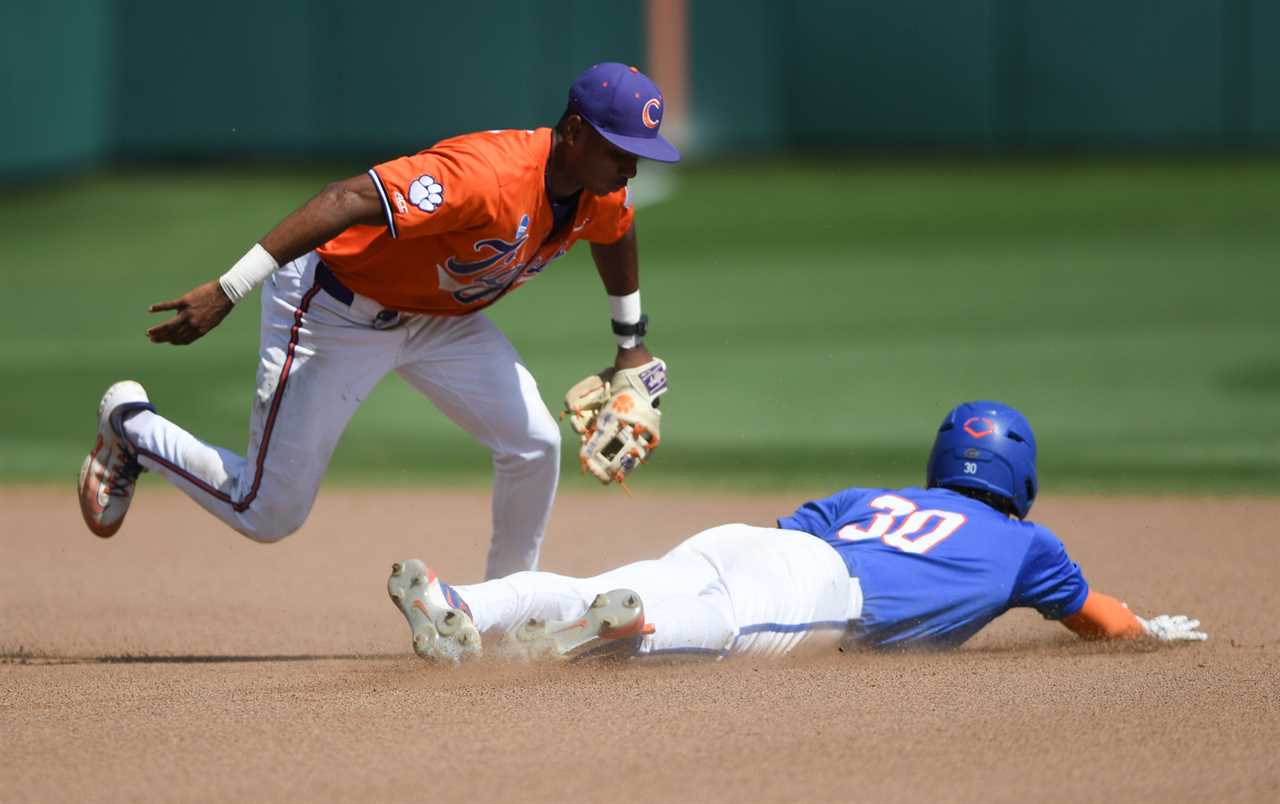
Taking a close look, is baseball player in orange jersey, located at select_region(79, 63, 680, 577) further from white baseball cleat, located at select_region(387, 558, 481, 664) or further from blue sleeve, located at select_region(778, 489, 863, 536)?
white baseball cleat, located at select_region(387, 558, 481, 664)

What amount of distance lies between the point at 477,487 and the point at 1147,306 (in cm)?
694

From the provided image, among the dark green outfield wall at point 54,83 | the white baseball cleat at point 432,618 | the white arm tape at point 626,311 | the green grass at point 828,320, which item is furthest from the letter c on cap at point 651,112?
the dark green outfield wall at point 54,83

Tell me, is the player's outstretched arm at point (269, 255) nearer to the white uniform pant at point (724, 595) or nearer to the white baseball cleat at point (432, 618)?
the white baseball cleat at point (432, 618)

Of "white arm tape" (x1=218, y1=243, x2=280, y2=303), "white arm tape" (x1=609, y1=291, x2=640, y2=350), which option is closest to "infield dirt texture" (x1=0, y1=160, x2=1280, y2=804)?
"white arm tape" (x1=218, y1=243, x2=280, y2=303)

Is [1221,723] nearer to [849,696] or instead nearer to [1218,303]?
[849,696]

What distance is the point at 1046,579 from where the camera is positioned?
5027 millimetres

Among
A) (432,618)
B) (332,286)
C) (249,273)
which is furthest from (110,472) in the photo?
(432,618)

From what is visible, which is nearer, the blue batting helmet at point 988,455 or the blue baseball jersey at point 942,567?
the blue baseball jersey at point 942,567

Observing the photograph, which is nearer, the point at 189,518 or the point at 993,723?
the point at 993,723

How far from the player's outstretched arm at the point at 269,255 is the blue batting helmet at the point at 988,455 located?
1894mm

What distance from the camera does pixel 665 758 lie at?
3865 millimetres

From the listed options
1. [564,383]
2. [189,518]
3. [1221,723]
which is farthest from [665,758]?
[564,383]

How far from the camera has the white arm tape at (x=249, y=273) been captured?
466cm

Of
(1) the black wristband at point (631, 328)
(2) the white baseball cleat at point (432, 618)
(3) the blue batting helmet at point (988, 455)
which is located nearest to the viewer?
(2) the white baseball cleat at point (432, 618)
